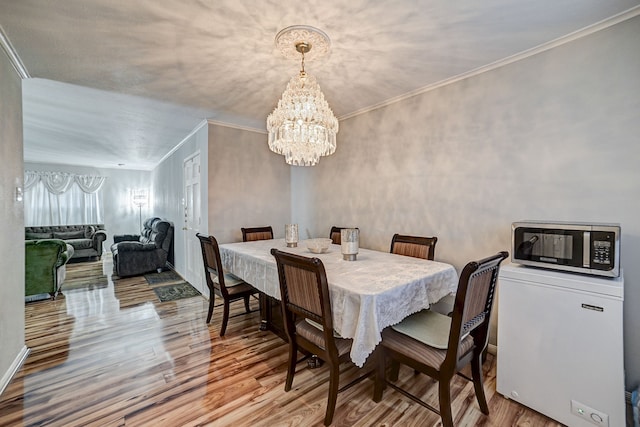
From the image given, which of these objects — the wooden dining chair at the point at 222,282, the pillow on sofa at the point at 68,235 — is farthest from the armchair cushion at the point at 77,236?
the wooden dining chair at the point at 222,282

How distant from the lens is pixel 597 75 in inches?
72.7

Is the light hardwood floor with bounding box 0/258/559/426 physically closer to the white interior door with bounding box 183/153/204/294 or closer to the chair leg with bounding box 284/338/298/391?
the chair leg with bounding box 284/338/298/391

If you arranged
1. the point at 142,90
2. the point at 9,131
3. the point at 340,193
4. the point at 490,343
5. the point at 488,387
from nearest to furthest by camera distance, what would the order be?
the point at 488,387, the point at 9,131, the point at 490,343, the point at 142,90, the point at 340,193

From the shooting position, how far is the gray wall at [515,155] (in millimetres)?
1754

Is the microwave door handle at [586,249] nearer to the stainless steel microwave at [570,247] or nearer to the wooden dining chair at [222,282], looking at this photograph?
the stainless steel microwave at [570,247]

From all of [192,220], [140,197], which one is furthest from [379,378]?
[140,197]

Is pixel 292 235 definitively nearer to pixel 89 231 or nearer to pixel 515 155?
pixel 515 155

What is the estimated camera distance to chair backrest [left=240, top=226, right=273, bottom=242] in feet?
11.9

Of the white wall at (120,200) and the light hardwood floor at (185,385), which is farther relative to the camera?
the white wall at (120,200)

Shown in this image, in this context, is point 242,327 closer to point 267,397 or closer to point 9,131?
point 267,397

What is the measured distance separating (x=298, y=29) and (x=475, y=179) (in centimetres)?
189

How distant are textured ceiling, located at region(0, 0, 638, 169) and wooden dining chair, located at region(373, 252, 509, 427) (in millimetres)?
1525

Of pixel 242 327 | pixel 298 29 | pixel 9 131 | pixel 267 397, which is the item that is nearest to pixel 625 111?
pixel 298 29

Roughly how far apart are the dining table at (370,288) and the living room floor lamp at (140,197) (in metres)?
7.27
